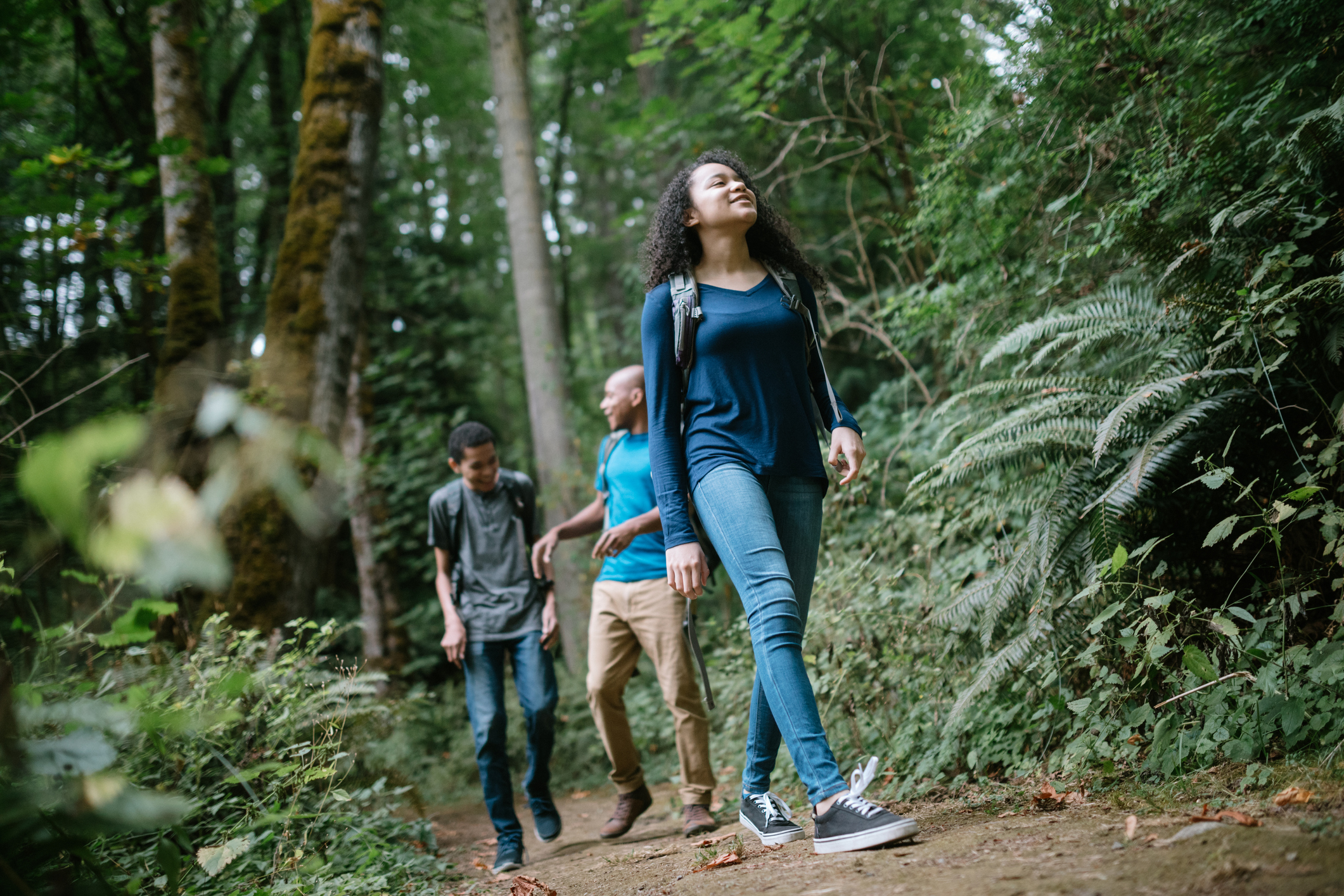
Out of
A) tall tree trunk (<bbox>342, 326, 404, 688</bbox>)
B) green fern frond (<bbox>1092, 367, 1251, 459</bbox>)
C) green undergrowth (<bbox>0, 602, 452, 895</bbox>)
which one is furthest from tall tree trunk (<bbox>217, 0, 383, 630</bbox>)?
tall tree trunk (<bbox>342, 326, 404, 688</bbox>)

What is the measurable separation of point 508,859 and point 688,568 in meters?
2.35

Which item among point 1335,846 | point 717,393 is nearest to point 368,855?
point 717,393

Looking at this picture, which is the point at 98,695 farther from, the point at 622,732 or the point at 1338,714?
the point at 1338,714

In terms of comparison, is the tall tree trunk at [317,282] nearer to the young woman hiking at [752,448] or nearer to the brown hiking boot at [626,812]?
the brown hiking boot at [626,812]

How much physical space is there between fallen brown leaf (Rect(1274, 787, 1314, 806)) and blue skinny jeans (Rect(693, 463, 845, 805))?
113cm

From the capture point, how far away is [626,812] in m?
4.39

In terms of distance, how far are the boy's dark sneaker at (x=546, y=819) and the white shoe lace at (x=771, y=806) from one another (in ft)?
6.44

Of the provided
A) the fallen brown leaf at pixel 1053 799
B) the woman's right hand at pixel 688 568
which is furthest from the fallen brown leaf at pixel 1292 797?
the woman's right hand at pixel 688 568

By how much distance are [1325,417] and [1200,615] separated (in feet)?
2.93

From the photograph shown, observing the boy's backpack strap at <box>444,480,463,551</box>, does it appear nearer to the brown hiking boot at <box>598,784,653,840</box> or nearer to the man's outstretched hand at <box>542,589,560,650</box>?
the man's outstretched hand at <box>542,589,560,650</box>

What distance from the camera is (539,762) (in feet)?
14.8

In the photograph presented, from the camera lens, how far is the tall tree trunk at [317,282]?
5293 millimetres

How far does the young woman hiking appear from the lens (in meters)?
2.53

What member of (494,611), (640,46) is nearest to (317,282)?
(494,611)
